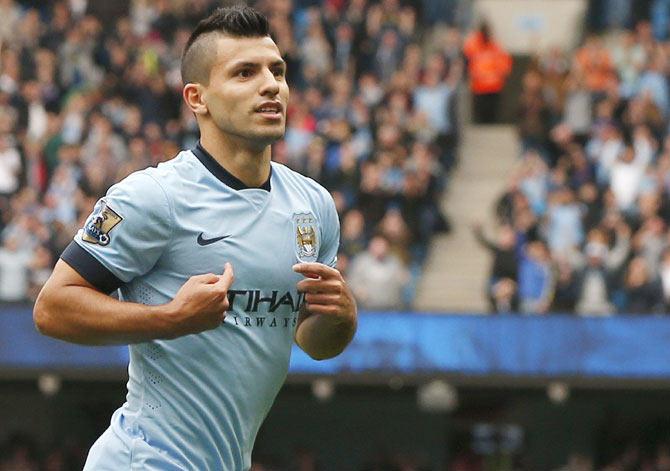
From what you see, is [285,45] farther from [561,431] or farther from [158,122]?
[561,431]

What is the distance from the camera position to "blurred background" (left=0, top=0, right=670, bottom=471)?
1562cm

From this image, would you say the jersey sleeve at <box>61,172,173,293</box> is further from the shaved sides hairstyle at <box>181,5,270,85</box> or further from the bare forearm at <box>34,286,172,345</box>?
the shaved sides hairstyle at <box>181,5,270,85</box>

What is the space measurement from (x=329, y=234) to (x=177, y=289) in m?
0.66

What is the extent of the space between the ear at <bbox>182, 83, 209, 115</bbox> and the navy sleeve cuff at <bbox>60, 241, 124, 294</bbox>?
63 cm

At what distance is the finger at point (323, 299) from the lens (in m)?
5.23

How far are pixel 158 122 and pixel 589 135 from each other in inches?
188

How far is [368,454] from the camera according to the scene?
732 inches

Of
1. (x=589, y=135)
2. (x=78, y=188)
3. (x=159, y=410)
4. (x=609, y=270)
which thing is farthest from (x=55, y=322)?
(x=589, y=135)

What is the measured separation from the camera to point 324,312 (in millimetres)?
5238

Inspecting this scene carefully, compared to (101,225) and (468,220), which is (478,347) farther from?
(101,225)

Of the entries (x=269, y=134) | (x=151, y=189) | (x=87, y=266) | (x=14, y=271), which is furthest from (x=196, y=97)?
(x=14, y=271)

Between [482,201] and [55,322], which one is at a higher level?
[55,322]

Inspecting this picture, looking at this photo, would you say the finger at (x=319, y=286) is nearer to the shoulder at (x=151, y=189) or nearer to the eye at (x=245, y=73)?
the shoulder at (x=151, y=189)

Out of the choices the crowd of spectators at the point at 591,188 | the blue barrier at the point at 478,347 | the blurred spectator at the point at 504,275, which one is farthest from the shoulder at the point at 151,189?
the blurred spectator at the point at 504,275
